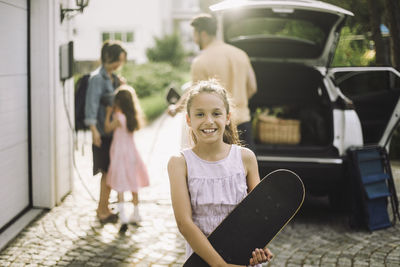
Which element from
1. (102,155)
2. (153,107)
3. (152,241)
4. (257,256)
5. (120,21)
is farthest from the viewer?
(120,21)

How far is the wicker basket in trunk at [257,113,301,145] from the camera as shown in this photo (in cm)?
615

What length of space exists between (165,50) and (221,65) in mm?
27676

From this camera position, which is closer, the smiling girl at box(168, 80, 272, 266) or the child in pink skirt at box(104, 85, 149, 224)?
the smiling girl at box(168, 80, 272, 266)

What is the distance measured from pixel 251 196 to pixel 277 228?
0.19 metres

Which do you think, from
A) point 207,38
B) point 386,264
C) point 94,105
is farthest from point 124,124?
point 386,264

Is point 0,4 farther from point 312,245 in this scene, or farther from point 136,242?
point 312,245

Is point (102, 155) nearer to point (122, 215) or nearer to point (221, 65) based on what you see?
point (122, 215)

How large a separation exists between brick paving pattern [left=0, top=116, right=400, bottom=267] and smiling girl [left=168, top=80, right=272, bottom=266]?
6.41ft

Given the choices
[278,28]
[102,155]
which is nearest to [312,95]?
[278,28]

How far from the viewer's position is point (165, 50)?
3219 centimetres

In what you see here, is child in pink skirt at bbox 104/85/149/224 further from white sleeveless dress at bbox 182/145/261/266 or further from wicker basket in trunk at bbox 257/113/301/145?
white sleeveless dress at bbox 182/145/261/266

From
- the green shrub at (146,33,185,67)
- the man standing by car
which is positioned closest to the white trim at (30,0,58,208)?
the man standing by car

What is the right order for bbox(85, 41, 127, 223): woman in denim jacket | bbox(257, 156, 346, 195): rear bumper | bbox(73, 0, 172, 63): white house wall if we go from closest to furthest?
bbox(85, 41, 127, 223): woman in denim jacket, bbox(257, 156, 346, 195): rear bumper, bbox(73, 0, 172, 63): white house wall

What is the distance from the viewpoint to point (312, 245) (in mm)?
4875
